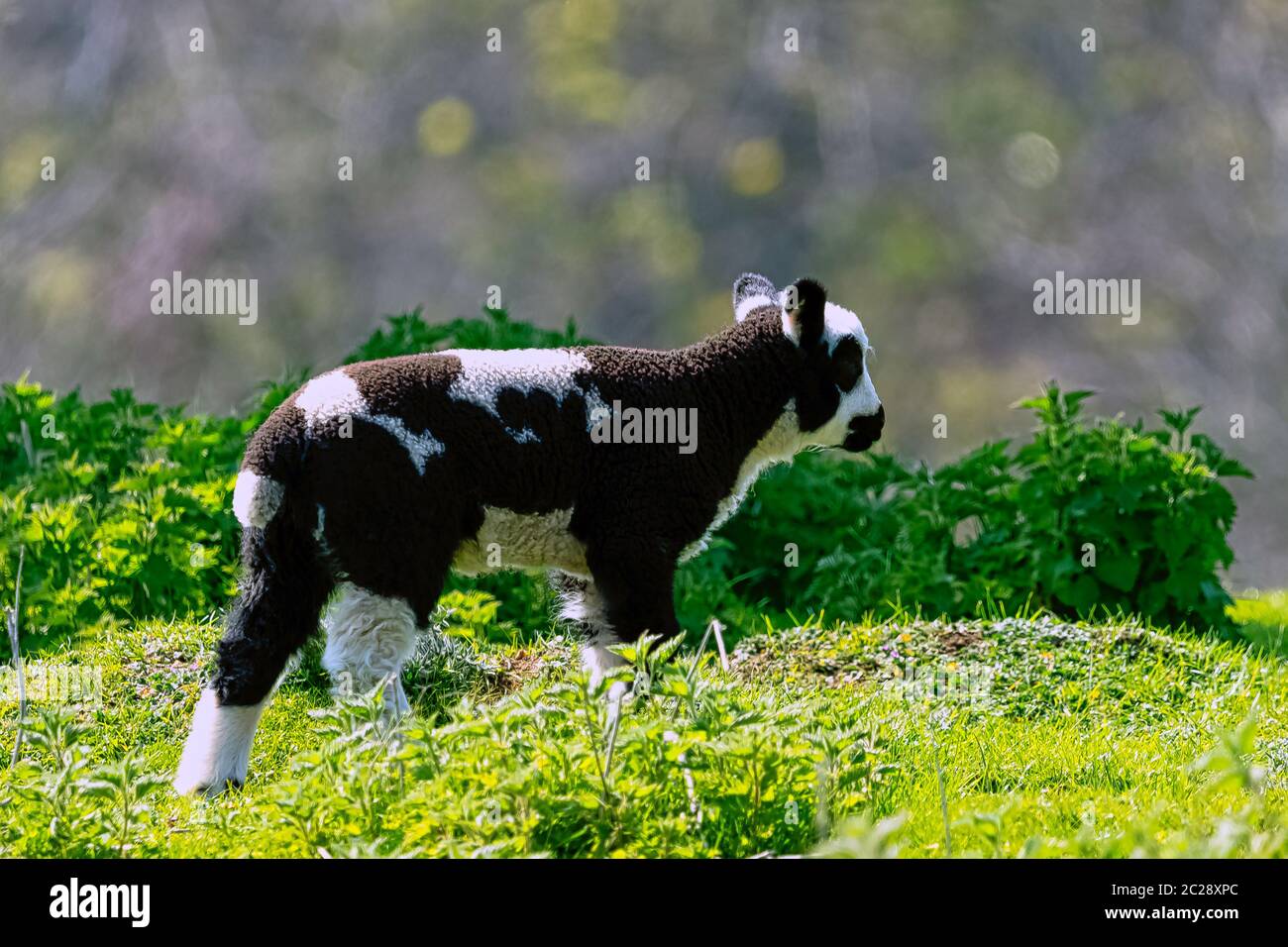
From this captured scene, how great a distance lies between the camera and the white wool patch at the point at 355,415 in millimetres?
4688

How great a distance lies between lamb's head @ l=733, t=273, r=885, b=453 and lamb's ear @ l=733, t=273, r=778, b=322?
12 cm

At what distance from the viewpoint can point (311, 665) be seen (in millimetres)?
6031

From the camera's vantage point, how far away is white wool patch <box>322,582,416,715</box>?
4.64 m

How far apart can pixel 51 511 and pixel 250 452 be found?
2906mm

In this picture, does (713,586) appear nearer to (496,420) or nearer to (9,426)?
(496,420)

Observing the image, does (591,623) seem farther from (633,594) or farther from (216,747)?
(216,747)

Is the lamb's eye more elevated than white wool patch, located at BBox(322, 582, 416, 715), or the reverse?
the lamb's eye

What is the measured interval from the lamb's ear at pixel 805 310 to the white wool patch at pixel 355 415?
132cm

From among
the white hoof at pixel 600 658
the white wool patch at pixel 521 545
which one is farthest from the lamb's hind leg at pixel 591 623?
the white wool patch at pixel 521 545

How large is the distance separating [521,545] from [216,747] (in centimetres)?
114

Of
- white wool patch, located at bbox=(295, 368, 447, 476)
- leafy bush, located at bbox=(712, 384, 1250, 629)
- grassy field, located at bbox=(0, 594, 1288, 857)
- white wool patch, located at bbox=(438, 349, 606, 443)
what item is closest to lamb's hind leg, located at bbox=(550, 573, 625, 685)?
grassy field, located at bbox=(0, 594, 1288, 857)

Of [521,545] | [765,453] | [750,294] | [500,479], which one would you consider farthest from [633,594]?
[750,294]

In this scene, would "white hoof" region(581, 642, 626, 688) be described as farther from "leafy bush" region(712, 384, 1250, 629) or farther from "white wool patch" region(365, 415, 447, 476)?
"leafy bush" region(712, 384, 1250, 629)
